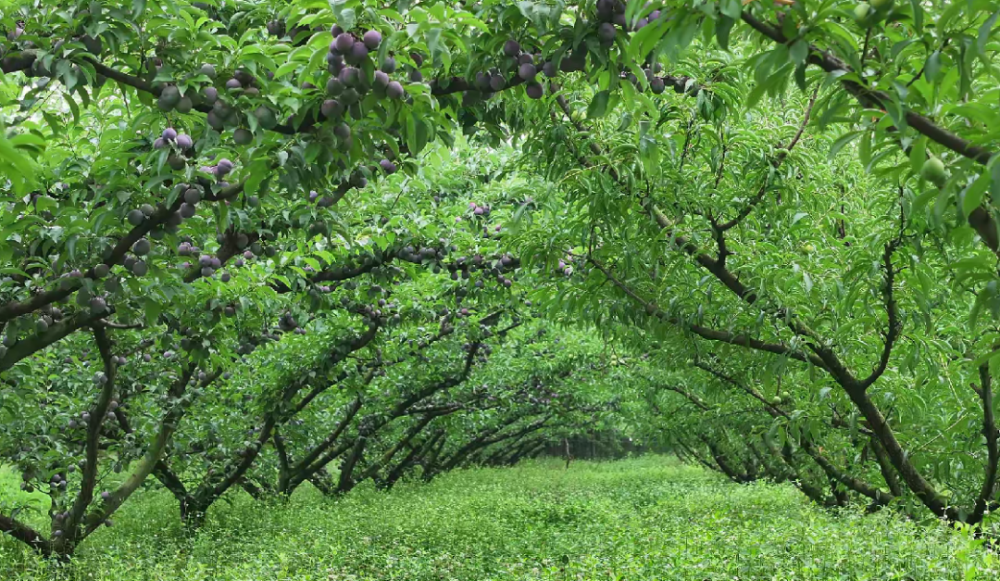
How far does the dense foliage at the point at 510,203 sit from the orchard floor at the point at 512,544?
1.98 feet

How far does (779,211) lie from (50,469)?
24.1ft

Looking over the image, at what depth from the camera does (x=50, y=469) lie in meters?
7.80

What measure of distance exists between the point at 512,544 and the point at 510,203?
3.66 metres

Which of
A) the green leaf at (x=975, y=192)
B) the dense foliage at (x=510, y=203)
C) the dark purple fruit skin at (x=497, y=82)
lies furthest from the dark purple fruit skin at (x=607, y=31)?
the green leaf at (x=975, y=192)

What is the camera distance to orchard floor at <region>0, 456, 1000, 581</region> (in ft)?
17.3

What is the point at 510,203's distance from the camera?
6887 mm

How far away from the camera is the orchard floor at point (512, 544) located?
528cm

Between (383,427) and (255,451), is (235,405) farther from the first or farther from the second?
(383,427)

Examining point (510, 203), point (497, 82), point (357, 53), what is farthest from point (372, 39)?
point (510, 203)

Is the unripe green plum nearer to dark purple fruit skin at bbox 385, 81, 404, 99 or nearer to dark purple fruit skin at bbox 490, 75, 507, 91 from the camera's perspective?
dark purple fruit skin at bbox 490, 75, 507, 91

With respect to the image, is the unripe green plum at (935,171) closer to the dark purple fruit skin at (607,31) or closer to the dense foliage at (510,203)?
the dense foliage at (510,203)

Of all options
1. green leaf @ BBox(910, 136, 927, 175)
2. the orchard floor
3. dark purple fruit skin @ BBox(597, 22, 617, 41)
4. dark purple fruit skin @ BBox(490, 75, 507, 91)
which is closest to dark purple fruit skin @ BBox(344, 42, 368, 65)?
dark purple fruit skin @ BBox(490, 75, 507, 91)

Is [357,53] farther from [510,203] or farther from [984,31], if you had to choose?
[510,203]

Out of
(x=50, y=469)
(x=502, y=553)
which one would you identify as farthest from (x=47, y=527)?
(x=502, y=553)
